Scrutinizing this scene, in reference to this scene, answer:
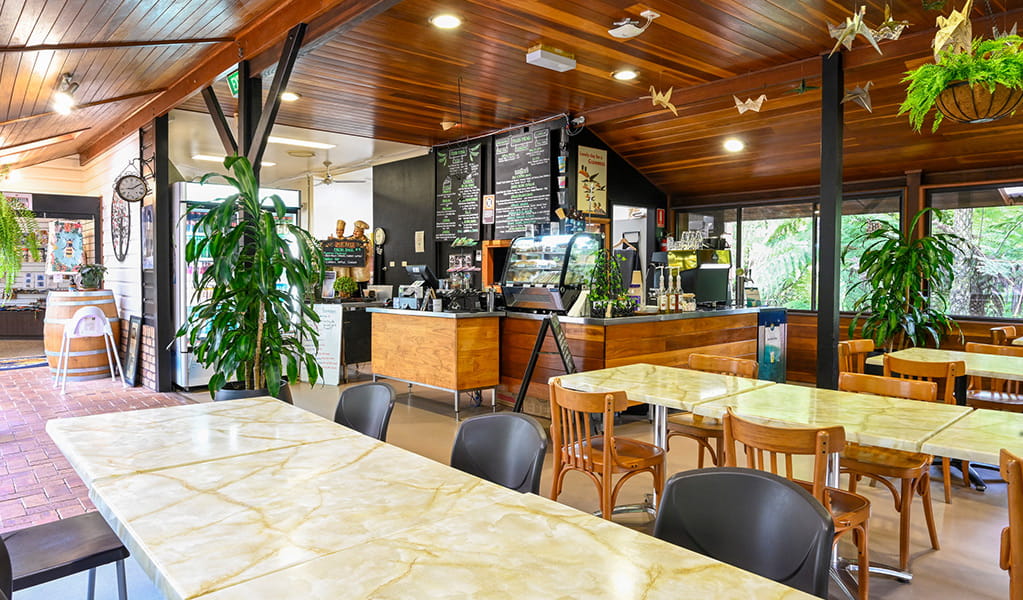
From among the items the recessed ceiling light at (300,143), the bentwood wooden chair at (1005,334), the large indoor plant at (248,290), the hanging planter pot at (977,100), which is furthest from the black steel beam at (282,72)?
the bentwood wooden chair at (1005,334)

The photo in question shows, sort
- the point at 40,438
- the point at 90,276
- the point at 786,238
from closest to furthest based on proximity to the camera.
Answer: the point at 40,438 → the point at 90,276 → the point at 786,238

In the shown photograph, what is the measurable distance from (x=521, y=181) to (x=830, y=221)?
3781 millimetres

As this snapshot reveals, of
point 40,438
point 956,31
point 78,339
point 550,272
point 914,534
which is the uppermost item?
point 956,31

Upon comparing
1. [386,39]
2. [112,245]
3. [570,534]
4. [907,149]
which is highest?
[386,39]

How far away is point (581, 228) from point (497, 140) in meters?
1.68

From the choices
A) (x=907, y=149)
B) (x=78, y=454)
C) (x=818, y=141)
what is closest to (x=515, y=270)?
(x=818, y=141)

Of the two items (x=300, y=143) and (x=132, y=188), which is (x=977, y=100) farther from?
(x=300, y=143)

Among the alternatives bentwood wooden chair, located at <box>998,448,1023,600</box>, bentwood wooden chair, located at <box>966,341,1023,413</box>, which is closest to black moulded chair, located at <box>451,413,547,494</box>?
bentwood wooden chair, located at <box>998,448,1023,600</box>

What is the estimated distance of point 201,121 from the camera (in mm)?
7988

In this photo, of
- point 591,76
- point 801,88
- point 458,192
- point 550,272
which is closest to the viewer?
point 801,88

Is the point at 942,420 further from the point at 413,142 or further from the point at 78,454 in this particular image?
the point at 413,142

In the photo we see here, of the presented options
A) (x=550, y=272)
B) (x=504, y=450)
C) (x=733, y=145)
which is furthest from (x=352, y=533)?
(x=733, y=145)

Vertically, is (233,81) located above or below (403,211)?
above

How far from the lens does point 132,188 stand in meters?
7.21
